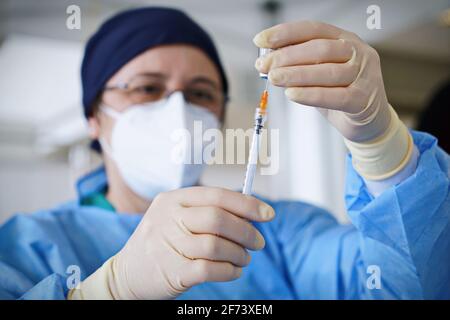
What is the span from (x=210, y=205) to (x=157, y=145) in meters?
0.25

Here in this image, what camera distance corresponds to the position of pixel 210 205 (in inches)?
20.0

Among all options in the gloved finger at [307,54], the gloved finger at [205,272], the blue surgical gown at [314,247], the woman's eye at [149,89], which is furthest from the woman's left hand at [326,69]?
the woman's eye at [149,89]

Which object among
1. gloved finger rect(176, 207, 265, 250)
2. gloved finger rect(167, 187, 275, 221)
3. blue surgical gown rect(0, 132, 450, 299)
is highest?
gloved finger rect(167, 187, 275, 221)

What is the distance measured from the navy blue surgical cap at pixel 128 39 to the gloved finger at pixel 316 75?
38 cm

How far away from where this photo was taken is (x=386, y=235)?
61 cm

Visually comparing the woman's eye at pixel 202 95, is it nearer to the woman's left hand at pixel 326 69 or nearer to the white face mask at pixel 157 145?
the white face mask at pixel 157 145

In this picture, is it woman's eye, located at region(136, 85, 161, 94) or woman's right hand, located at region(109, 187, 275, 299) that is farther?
woman's eye, located at region(136, 85, 161, 94)

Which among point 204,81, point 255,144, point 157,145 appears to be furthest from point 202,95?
point 255,144

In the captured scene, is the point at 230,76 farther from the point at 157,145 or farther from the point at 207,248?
the point at 207,248

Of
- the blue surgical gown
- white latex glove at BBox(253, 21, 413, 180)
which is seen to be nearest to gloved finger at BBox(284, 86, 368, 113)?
white latex glove at BBox(253, 21, 413, 180)

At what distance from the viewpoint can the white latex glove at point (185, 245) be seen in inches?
19.6

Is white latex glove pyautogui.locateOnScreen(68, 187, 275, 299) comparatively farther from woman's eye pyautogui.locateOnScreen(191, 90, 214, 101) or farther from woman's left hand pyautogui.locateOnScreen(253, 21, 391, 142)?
woman's eye pyautogui.locateOnScreen(191, 90, 214, 101)

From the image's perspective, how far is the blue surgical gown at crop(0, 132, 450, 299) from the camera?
0.58 m

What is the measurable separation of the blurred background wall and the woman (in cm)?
10
